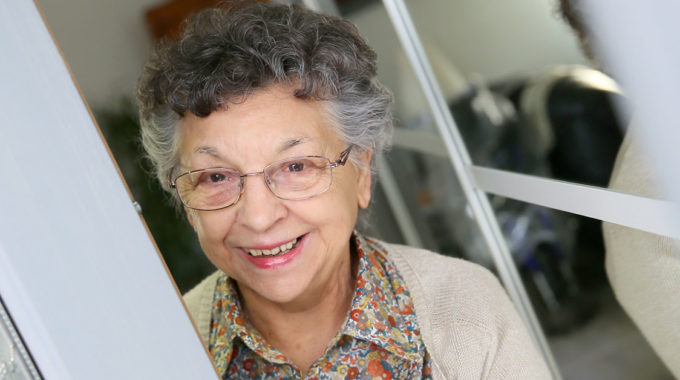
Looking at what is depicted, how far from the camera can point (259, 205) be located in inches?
49.9

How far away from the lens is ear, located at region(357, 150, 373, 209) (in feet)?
4.92

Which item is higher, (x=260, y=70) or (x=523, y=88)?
(x=260, y=70)

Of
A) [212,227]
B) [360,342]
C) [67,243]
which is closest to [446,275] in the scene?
[360,342]

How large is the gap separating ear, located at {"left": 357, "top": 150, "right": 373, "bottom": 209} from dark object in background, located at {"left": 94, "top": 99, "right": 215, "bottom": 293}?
192 cm

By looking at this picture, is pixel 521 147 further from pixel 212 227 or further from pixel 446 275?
pixel 212 227

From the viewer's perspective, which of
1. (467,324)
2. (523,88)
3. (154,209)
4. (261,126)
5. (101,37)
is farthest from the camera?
(101,37)

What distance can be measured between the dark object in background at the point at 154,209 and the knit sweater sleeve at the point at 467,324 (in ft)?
6.53

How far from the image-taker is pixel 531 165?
65.3 inches

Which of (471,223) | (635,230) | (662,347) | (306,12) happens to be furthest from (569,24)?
(471,223)

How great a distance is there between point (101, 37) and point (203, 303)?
115 inches

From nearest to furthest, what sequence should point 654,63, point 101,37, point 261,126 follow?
point 654,63 < point 261,126 < point 101,37

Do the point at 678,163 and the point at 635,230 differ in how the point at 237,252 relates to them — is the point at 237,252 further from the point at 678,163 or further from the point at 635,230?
the point at 678,163

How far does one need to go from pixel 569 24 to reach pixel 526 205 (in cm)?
60

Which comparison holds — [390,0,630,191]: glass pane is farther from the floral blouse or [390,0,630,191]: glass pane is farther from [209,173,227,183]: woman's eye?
[209,173,227,183]: woman's eye
